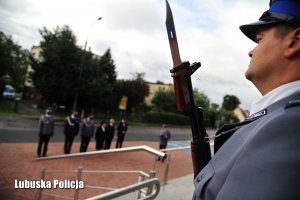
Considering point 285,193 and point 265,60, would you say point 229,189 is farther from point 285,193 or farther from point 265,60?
point 265,60

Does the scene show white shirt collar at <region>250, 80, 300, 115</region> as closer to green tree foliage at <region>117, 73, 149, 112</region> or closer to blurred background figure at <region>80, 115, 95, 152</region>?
blurred background figure at <region>80, 115, 95, 152</region>

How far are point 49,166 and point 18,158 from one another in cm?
156

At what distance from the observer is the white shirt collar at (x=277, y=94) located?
3.59ft

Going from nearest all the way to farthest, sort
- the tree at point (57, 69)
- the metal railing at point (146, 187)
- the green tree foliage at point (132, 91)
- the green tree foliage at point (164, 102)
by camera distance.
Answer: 1. the metal railing at point (146, 187)
2. the tree at point (57, 69)
3. the green tree foliage at point (132, 91)
4. the green tree foliage at point (164, 102)

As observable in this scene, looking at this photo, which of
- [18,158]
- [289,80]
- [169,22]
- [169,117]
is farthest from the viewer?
[169,117]

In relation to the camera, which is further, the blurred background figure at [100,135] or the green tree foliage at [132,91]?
the green tree foliage at [132,91]

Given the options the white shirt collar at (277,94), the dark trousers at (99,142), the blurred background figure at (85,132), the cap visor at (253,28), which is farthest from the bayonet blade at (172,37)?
the dark trousers at (99,142)

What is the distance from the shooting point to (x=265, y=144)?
85 cm

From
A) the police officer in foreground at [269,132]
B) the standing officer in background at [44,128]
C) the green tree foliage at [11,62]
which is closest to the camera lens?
the police officer in foreground at [269,132]

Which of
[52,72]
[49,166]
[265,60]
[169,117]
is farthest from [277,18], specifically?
[169,117]

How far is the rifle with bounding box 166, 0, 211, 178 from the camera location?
1.60m

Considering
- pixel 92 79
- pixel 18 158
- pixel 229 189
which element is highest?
pixel 92 79

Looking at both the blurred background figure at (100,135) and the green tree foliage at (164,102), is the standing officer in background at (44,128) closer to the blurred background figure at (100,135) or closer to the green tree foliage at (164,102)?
the blurred background figure at (100,135)

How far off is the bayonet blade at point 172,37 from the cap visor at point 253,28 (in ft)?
1.17
